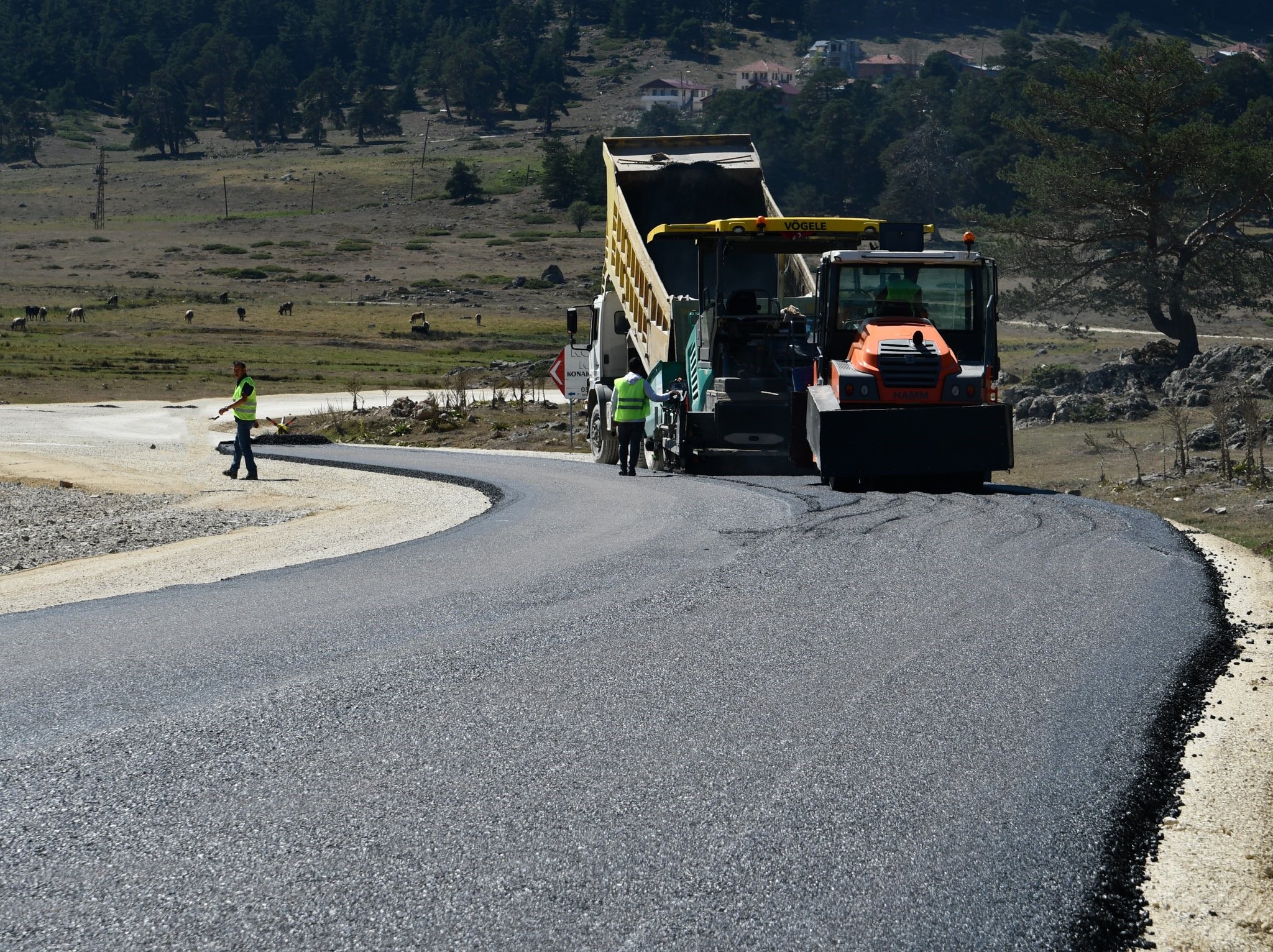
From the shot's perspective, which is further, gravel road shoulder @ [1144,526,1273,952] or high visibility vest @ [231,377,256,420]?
high visibility vest @ [231,377,256,420]

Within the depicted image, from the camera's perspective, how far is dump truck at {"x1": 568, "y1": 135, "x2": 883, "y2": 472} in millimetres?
18203

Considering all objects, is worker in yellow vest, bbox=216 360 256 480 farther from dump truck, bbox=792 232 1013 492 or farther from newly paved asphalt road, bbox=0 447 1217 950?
newly paved asphalt road, bbox=0 447 1217 950

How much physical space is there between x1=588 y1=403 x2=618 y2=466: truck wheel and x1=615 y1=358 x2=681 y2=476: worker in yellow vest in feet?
10.1

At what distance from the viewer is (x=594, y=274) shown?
97.4 metres

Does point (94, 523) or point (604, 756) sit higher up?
point (604, 756)

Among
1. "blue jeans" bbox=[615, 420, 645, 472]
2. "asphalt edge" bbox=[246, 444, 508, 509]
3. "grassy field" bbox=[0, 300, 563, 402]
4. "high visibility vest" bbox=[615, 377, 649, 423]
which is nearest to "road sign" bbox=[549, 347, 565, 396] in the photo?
"asphalt edge" bbox=[246, 444, 508, 509]

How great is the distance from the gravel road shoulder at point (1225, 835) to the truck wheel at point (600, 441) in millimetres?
16602

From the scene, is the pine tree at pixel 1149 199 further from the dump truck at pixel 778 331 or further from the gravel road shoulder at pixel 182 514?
the gravel road shoulder at pixel 182 514

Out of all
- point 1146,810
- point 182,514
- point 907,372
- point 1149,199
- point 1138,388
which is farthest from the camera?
point 1149,199

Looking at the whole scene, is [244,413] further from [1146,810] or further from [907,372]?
[1146,810]

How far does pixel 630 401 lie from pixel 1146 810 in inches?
574

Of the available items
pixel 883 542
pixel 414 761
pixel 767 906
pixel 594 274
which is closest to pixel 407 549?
pixel 883 542

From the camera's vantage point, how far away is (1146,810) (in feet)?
18.7

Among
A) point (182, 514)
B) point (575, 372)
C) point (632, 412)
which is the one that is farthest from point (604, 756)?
point (575, 372)
